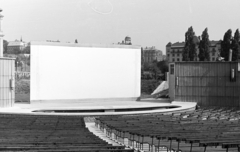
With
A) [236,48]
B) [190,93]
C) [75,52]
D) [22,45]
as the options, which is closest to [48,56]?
[75,52]

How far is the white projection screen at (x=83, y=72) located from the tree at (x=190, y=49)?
886 inches

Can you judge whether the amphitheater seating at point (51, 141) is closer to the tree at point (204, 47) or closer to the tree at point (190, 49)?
the tree at point (204, 47)

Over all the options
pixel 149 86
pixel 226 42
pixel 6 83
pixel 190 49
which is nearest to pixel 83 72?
pixel 6 83

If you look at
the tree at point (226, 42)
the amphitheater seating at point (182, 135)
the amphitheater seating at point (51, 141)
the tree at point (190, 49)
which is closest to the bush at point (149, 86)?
the tree at point (190, 49)

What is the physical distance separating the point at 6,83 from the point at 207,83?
1713cm

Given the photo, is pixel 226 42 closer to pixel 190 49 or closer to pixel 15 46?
pixel 190 49

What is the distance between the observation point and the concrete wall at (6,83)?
29.1 meters

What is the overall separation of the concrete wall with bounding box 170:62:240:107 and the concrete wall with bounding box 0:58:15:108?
14287mm

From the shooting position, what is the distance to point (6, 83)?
2938cm

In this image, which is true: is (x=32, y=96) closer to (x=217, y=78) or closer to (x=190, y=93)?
(x=190, y=93)

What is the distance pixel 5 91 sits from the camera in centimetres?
2925

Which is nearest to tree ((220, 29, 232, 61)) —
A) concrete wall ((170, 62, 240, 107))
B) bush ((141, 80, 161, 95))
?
bush ((141, 80, 161, 95))

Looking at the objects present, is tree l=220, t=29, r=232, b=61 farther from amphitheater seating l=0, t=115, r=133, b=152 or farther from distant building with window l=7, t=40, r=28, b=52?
distant building with window l=7, t=40, r=28, b=52

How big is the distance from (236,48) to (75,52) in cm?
2952
